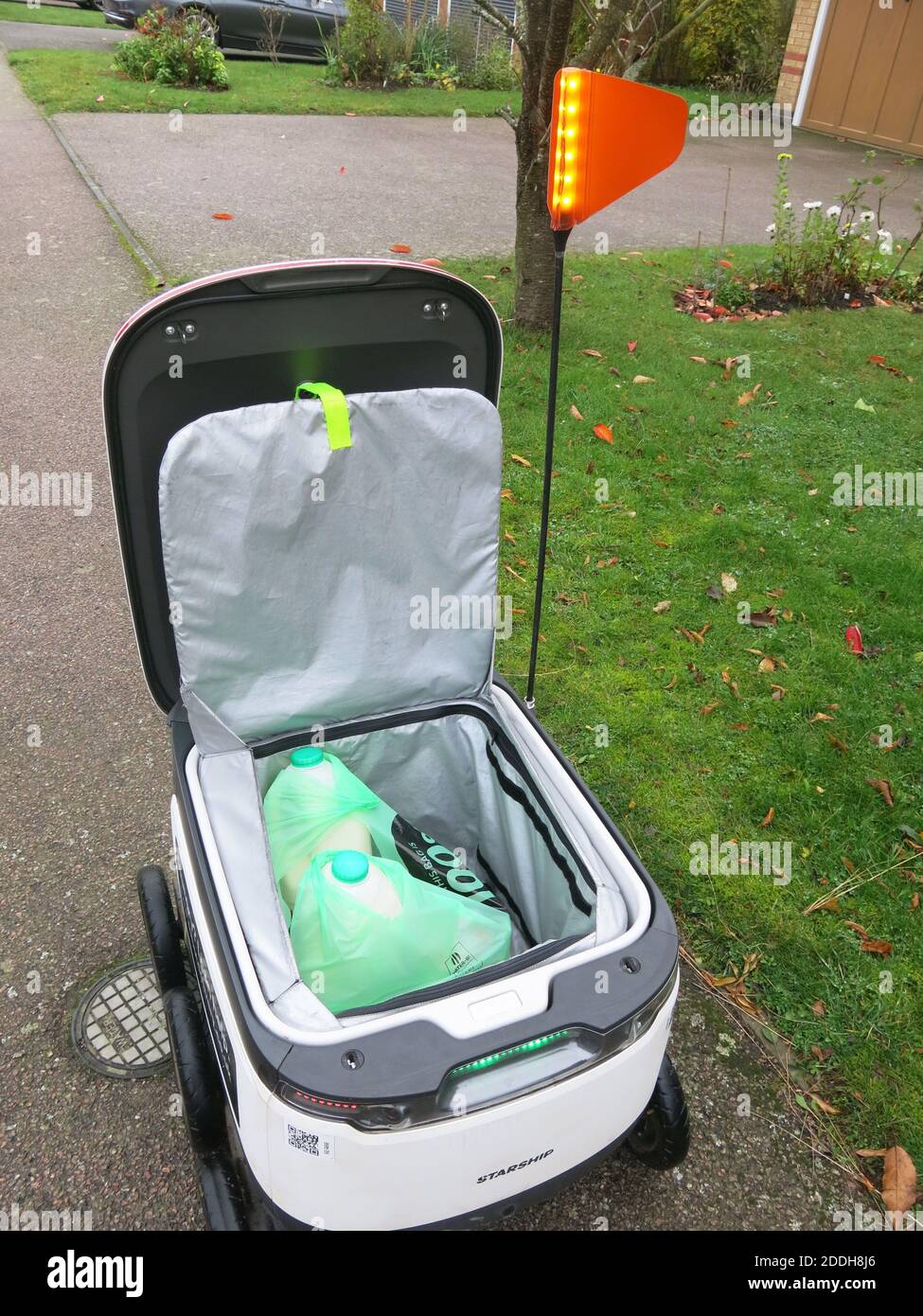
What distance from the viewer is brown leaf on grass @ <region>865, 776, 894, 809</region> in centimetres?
321

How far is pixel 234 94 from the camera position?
466 inches

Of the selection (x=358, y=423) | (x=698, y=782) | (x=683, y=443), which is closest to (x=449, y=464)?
(x=358, y=423)

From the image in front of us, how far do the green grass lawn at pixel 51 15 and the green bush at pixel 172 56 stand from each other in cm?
554

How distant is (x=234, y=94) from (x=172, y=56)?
819 mm

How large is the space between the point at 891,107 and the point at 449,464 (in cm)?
1316

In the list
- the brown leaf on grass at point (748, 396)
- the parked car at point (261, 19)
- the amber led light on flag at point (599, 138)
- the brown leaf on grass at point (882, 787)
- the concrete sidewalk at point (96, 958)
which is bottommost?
the concrete sidewalk at point (96, 958)

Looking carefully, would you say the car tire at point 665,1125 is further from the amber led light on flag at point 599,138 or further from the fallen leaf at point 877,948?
the amber led light on flag at point 599,138

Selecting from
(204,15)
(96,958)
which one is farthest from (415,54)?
(96,958)

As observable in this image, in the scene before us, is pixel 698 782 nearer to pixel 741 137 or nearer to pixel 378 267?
pixel 378 267

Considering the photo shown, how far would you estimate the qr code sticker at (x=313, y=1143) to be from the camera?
1.48m

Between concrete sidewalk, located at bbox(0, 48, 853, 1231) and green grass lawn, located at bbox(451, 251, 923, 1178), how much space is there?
0.23 meters

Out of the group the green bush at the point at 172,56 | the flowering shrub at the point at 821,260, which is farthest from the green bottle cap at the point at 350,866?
the green bush at the point at 172,56

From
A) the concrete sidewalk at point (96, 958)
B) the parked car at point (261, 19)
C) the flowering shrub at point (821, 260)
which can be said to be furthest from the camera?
the parked car at point (261, 19)

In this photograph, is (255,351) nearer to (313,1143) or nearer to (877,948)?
(313,1143)
